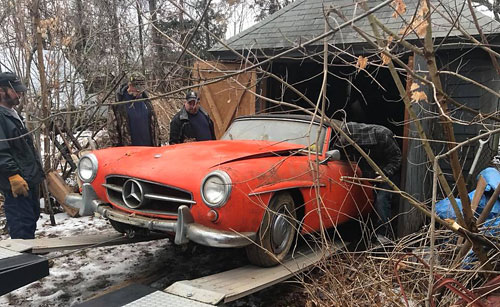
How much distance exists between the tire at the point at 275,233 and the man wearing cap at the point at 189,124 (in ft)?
8.94

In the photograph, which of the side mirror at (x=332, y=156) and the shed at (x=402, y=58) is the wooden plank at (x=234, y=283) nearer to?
the side mirror at (x=332, y=156)

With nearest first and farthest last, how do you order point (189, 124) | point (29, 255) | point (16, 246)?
point (29, 255) → point (16, 246) → point (189, 124)

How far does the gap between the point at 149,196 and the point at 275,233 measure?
1157 millimetres

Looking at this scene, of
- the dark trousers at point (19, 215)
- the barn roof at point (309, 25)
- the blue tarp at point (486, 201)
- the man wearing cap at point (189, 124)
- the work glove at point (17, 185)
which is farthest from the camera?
the man wearing cap at point (189, 124)

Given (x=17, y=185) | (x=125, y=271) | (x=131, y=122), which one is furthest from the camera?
(x=131, y=122)

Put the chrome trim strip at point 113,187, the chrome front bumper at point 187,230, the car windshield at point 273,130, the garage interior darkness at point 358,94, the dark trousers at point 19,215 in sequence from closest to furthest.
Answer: the chrome front bumper at point 187,230
the chrome trim strip at point 113,187
the dark trousers at point 19,215
the car windshield at point 273,130
the garage interior darkness at point 358,94

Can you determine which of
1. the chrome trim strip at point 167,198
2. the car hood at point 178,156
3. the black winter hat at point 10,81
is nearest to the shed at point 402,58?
the car hood at point 178,156

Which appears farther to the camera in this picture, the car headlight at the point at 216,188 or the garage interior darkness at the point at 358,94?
the garage interior darkness at the point at 358,94

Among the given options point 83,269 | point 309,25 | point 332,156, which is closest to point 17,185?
point 83,269

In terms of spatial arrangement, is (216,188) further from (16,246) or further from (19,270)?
(16,246)

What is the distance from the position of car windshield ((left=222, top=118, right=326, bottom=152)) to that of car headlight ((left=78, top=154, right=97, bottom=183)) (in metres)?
1.71

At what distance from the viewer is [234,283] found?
3.06 meters

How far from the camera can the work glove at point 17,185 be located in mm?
4074

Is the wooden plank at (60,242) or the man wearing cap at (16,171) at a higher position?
the man wearing cap at (16,171)
